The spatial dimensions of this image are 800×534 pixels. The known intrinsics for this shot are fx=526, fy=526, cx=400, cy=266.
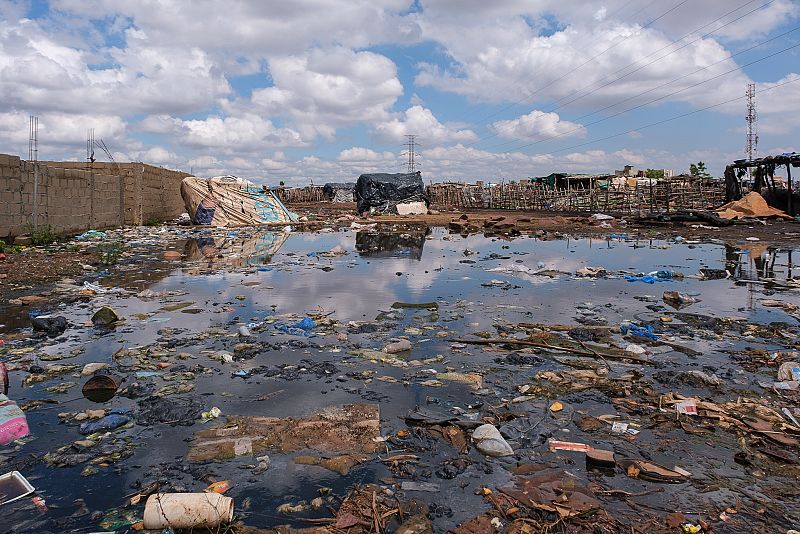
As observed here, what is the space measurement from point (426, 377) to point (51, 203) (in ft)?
37.2

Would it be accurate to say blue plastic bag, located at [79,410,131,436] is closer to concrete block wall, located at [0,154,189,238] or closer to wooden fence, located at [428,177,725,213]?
concrete block wall, located at [0,154,189,238]

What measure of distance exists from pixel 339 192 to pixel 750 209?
1369 inches

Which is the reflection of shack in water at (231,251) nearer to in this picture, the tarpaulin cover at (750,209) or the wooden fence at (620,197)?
the tarpaulin cover at (750,209)

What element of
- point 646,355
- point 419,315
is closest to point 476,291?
point 419,315

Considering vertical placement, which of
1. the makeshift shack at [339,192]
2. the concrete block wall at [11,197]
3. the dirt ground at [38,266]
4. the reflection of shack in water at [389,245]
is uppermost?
the makeshift shack at [339,192]

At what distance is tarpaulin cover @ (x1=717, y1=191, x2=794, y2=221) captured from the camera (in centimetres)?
1858

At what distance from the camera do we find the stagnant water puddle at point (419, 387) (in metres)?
2.32

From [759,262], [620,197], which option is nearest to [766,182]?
[620,197]

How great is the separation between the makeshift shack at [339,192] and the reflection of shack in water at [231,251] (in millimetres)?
32502

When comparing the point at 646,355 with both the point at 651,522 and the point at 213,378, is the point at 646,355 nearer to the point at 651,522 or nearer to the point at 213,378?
the point at 651,522

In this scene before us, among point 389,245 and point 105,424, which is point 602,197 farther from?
point 105,424

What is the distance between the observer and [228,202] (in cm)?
1936

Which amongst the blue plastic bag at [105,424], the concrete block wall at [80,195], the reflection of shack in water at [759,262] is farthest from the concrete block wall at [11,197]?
the reflection of shack in water at [759,262]

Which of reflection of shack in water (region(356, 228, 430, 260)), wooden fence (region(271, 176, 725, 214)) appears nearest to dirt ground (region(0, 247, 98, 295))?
reflection of shack in water (region(356, 228, 430, 260))
